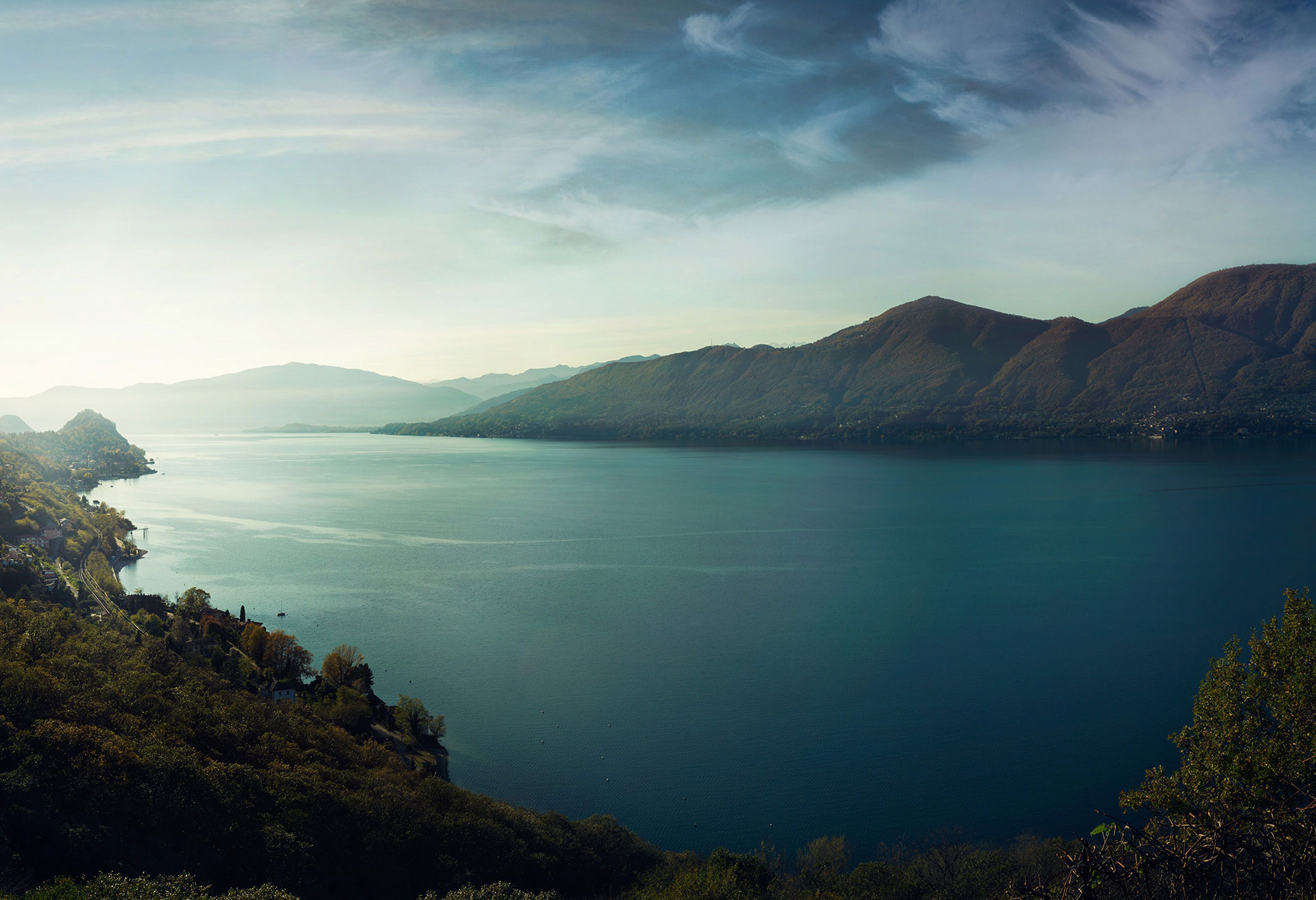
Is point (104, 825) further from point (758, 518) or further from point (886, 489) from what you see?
point (886, 489)

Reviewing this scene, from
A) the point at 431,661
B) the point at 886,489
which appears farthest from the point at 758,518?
the point at 431,661

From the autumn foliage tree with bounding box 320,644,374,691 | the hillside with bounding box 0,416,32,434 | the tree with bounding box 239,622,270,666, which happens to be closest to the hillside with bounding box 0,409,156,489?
the hillside with bounding box 0,416,32,434

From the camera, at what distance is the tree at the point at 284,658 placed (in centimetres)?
2183

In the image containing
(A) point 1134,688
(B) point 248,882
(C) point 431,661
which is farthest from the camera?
(C) point 431,661

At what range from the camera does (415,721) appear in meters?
18.6

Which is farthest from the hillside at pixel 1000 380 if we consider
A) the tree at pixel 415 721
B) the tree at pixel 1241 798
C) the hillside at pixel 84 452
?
the tree at pixel 1241 798

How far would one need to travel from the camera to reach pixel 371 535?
1893 inches

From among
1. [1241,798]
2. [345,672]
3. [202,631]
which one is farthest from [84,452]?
[1241,798]

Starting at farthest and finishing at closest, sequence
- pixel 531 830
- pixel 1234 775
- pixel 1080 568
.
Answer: pixel 1080 568, pixel 531 830, pixel 1234 775

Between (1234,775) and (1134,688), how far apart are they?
15155mm

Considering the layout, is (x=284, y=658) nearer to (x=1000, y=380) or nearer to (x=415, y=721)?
(x=415, y=721)

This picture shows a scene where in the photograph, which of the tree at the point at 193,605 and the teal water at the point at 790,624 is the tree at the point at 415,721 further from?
the tree at the point at 193,605

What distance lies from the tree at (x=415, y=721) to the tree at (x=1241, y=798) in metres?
14.8

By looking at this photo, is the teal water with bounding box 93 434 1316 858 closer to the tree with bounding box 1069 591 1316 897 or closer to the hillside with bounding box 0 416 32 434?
the tree with bounding box 1069 591 1316 897
